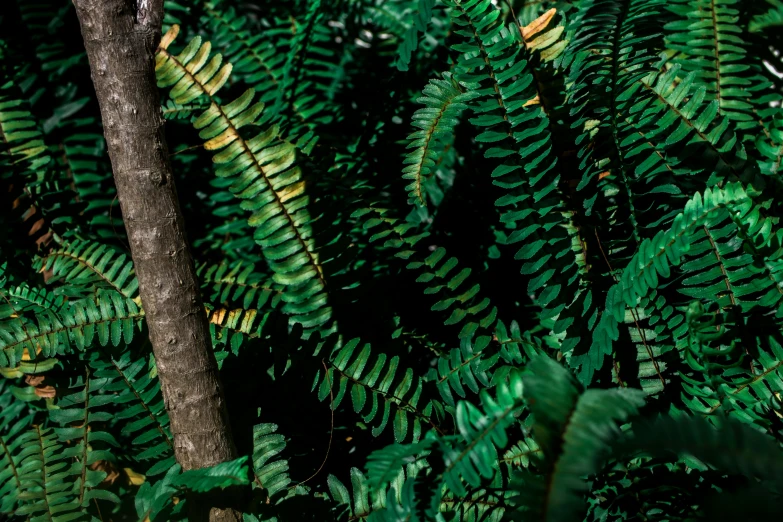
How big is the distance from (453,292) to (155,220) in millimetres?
769

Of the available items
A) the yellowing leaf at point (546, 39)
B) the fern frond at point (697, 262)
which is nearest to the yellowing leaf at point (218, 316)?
the fern frond at point (697, 262)

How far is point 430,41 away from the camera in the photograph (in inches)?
93.7

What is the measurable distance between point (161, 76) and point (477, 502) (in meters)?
1.26

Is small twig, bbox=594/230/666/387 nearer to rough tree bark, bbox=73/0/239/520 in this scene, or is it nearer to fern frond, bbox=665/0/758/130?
fern frond, bbox=665/0/758/130

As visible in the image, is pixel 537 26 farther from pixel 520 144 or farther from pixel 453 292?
pixel 453 292

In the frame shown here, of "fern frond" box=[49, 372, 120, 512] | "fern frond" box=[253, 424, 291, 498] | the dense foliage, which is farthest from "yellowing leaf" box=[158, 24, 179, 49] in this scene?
"fern frond" box=[253, 424, 291, 498]

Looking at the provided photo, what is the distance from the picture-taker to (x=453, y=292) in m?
1.69

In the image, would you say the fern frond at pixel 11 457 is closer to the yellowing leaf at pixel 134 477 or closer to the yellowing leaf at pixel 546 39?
the yellowing leaf at pixel 134 477

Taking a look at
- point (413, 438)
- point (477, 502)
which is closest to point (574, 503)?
point (477, 502)

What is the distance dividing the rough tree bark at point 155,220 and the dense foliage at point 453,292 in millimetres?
121

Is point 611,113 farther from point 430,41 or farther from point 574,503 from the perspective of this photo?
point 430,41

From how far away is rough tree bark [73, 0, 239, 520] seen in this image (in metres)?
1.21

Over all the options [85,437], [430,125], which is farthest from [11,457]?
[430,125]

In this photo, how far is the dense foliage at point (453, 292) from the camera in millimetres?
1338
